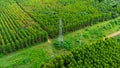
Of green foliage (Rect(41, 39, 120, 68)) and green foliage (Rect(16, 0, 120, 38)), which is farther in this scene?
green foliage (Rect(16, 0, 120, 38))

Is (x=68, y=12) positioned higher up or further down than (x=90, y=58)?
higher up

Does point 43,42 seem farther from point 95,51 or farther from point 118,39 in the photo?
point 118,39

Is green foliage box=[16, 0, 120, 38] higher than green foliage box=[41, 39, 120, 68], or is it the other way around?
green foliage box=[16, 0, 120, 38]

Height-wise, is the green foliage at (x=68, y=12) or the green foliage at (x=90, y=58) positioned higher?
the green foliage at (x=68, y=12)

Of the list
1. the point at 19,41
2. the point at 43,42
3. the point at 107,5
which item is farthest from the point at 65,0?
the point at 19,41

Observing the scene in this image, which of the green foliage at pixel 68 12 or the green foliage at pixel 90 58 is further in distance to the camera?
the green foliage at pixel 68 12

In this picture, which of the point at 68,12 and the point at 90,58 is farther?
the point at 68,12

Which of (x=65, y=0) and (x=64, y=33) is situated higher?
(x=65, y=0)

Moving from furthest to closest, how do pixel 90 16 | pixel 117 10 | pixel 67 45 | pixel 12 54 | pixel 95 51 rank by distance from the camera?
pixel 117 10 → pixel 90 16 → pixel 67 45 → pixel 12 54 → pixel 95 51
